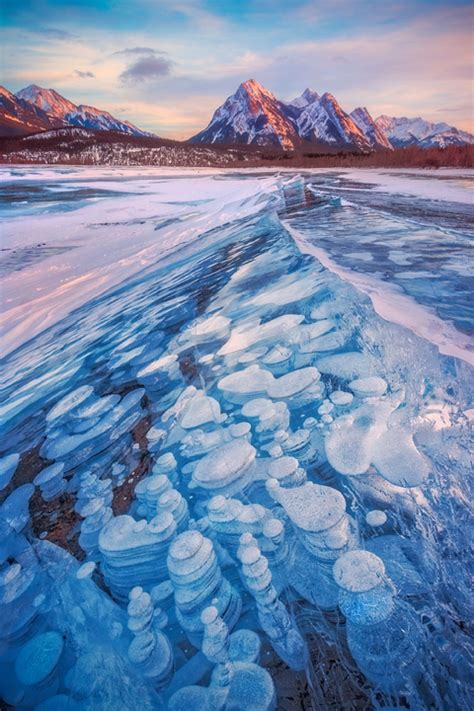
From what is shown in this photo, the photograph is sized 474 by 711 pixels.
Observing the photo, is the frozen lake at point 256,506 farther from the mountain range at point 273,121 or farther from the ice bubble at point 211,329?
the mountain range at point 273,121

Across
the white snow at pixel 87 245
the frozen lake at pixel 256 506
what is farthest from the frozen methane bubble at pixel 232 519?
the white snow at pixel 87 245

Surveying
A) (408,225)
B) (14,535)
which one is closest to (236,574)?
(14,535)

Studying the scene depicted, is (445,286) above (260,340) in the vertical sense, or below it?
above

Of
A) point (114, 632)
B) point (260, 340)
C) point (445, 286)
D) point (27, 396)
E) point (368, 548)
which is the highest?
point (445, 286)

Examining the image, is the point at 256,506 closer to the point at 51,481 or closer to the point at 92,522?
the point at 92,522

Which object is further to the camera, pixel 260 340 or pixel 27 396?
pixel 27 396

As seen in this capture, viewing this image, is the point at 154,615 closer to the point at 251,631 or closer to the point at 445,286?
the point at 251,631

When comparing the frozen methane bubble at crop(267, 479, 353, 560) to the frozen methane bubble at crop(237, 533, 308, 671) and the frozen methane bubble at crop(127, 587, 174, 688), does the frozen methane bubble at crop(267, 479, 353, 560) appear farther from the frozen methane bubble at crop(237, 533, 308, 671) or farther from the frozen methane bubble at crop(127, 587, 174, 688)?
the frozen methane bubble at crop(127, 587, 174, 688)
